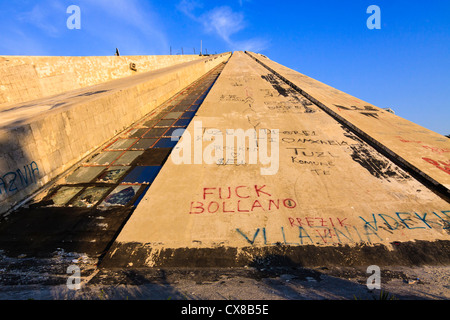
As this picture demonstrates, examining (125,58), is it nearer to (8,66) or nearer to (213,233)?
(8,66)

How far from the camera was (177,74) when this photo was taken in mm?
16766

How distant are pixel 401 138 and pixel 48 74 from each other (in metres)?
18.0

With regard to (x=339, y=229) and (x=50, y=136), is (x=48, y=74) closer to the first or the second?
(x=50, y=136)

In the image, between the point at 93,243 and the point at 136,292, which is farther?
the point at 93,243

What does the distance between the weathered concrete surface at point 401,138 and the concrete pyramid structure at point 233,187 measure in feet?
0.17

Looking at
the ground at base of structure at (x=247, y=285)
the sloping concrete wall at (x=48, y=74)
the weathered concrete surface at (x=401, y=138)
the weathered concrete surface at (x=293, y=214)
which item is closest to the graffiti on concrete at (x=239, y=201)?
the weathered concrete surface at (x=293, y=214)

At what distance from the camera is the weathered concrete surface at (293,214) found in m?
3.87

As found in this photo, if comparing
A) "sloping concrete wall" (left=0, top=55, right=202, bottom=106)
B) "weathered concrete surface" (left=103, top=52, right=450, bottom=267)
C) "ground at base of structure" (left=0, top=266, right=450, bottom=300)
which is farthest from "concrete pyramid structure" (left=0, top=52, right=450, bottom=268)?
"sloping concrete wall" (left=0, top=55, right=202, bottom=106)

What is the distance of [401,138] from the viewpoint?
7734 mm

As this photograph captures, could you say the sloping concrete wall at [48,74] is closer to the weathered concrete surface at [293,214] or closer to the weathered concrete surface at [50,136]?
the weathered concrete surface at [50,136]

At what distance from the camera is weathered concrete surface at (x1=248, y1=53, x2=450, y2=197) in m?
5.97

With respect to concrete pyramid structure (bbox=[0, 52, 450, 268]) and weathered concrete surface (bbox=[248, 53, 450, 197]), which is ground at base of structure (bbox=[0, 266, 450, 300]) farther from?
weathered concrete surface (bbox=[248, 53, 450, 197])
